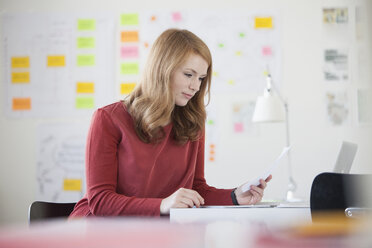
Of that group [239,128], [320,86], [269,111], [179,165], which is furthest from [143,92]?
[320,86]

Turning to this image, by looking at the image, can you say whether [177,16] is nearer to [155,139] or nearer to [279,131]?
[279,131]

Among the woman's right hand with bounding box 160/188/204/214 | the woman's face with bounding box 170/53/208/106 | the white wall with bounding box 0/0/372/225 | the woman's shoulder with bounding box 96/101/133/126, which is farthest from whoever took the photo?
the white wall with bounding box 0/0/372/225

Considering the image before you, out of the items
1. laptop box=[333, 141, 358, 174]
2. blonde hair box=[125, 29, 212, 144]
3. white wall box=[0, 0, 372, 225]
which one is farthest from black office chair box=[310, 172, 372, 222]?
white wall box=[0, 0, 372, 225]

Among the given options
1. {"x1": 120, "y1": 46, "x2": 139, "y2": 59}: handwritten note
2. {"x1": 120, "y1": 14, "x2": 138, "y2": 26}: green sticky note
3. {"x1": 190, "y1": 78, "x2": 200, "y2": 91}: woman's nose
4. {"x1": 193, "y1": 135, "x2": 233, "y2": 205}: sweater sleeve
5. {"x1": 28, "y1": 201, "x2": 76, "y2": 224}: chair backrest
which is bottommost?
{"x1": 28, "y1": 201, "x2": 76, "y2": 224}: chair backrest

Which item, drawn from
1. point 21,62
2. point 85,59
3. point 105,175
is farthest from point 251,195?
point 21,62

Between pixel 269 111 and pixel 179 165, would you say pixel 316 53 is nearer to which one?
pixel 269 111

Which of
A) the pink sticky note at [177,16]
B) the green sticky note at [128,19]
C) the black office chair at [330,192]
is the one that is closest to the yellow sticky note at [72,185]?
the green sticky note at [128,19]

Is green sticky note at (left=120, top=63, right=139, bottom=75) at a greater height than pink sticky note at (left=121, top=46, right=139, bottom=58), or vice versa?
pink sticky note at (left=121, top=46, right=139, bottom=58)

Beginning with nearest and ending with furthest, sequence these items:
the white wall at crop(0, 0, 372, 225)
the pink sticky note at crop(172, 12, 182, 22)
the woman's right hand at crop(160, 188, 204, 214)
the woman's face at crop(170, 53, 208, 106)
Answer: the woman's right hand at crop(160, 188, 204, 214), the woman's face at crop(170, 53, 208, 106), the white wall at crop(0, 0, 372, 225), the pink sticky note at crop(172, 12, 182, 22)

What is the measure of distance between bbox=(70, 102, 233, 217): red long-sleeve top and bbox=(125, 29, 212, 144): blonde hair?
3cm

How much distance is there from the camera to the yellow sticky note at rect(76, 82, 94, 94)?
10.3 feet

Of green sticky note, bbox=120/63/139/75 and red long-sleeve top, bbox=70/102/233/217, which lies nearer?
red long-sleeve top, bbox=70/102/233/217

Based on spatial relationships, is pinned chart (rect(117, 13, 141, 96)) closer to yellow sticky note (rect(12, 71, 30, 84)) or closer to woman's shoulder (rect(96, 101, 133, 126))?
yellow sticky note (rect(12, 71, 30, 84))

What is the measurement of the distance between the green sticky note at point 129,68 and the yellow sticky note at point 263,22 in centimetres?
86
